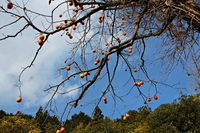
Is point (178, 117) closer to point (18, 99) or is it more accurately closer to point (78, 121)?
point (18, 99)

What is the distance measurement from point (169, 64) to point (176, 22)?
532 mm

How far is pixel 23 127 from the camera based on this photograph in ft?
73.6

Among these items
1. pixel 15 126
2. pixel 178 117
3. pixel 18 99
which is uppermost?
pixel 15 126

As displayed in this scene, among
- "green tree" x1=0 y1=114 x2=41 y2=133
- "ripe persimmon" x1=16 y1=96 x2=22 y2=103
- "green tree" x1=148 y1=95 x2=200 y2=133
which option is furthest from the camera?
"green tree" x1=0 y1=114 x2=41 y2=133

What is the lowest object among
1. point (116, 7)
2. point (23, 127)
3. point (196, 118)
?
point (116, 7)

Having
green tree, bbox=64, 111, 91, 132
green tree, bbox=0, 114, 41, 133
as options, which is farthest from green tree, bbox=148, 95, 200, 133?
green tree, bbox=64, 111, 91, 132

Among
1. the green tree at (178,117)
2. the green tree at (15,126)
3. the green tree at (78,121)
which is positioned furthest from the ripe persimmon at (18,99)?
the green tree at (78,121)

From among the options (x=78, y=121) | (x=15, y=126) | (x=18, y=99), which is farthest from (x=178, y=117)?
(x=78, y=121)

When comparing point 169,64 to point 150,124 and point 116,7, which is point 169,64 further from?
point 150,124

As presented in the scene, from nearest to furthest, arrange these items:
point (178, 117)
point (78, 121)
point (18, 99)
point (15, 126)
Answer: point (18, 99) < point (178, 117) < point (15, 126) < point (78, 121)

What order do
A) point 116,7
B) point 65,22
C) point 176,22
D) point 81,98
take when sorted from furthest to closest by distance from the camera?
1. point 176,22
2. point 116,7
3. point 65,22
4. point 81,98

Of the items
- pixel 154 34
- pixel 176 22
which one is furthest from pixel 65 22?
pixel 176 22

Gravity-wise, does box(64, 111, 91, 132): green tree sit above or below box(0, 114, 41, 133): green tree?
above

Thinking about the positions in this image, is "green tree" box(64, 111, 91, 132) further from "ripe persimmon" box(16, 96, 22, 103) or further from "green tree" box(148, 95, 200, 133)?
"ripe persimmon" box(16, 96, 22, 103)
